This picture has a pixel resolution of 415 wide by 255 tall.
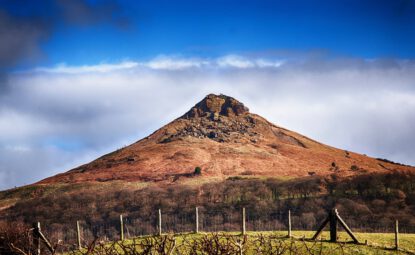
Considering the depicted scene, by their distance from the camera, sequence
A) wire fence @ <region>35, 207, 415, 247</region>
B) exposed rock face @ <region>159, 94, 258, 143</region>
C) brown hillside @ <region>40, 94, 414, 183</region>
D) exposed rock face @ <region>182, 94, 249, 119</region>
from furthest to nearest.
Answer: exposed rock face @ <region>182, 94, 249, 119</region> → exposed rock face @ <region>159, 94, 258, 143</region> → brown hillside @ <region>40, 94, 414, 183</region> → wire fence @ <region>35, 207, 415, 247</region>

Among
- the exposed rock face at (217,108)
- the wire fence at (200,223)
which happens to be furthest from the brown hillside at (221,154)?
the wire fence at (200,223)

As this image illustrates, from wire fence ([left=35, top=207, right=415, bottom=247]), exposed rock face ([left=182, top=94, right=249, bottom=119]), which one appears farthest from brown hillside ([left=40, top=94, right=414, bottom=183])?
wire fence ([left=35, top=207, right=415, bottom=247])

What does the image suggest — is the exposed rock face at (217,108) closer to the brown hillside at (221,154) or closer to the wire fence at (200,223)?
the brown hillside at (221,154)

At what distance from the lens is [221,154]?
12194 cm

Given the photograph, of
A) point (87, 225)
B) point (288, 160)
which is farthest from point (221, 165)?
point (87, 225)

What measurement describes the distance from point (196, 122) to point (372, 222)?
9644 cm

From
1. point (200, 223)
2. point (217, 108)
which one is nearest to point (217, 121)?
point (217, 108)

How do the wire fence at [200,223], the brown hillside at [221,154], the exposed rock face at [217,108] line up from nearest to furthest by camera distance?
the wire fence at [200,223] < the brown hillside at [221,154] < the exposed rock face at [217,108]

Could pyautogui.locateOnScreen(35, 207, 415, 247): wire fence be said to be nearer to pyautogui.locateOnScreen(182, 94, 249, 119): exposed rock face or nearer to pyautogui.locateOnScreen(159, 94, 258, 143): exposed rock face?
pyautogui.locateOnScreen(159, 94, 258, 143): exposed rock face

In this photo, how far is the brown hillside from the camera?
11144cm

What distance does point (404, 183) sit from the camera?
71.3 metres

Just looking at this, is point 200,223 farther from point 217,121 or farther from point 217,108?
point 217,108

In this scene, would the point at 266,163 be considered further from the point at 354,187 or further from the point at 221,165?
the point at 354,187

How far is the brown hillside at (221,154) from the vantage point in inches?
4387
